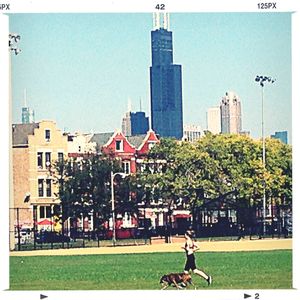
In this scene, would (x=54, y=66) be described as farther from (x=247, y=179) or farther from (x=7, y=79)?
(x=247, y=179)

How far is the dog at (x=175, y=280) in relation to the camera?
484 centimetres

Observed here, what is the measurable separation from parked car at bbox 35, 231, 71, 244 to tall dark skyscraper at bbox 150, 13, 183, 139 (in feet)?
1.78

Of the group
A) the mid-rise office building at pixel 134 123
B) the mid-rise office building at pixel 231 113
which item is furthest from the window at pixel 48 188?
the mid-rise office building at pixel 231 113

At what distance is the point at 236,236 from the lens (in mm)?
4949

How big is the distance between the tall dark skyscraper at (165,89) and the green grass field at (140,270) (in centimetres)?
49

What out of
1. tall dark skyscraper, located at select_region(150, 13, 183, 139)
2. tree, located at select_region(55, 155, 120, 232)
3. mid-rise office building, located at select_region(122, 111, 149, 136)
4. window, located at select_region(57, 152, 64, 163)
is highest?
tall dark skyscraper, located at select_region(150, 13, 183, 139)

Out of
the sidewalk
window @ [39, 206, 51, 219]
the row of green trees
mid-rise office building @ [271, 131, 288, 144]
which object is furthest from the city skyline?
the sidewalk

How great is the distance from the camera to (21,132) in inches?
190

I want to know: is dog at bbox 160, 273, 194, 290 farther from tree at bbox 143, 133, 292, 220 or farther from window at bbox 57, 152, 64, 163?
window at bbox 57, 152, 64, 163

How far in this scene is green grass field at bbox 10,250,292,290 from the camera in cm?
483

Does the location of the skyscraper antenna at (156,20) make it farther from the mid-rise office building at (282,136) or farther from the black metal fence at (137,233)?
the black metal fence at (137,233)

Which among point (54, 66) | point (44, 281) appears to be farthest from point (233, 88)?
point (44, 281)

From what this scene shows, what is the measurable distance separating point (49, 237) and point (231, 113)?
0.84m
